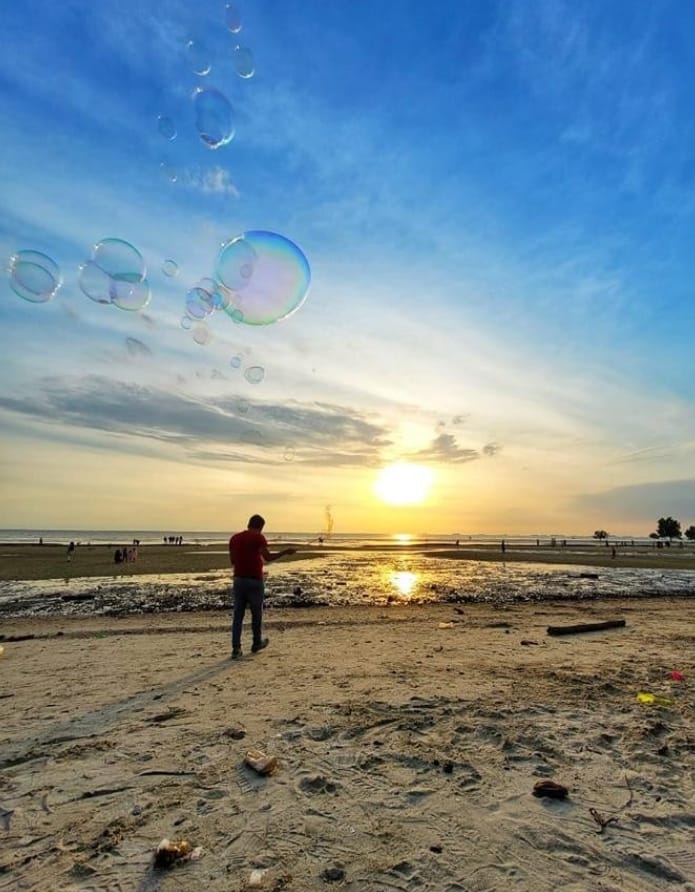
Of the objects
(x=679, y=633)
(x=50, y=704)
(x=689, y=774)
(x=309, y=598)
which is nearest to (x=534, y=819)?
(x=689, y=774)

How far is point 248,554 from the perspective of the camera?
10281 mm

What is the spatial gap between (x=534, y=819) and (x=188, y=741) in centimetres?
368

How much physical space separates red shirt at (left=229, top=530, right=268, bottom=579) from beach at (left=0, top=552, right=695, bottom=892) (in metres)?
1.64

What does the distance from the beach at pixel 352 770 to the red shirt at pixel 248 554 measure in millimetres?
1638

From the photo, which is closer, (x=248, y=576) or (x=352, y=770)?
(x=352, y=770)

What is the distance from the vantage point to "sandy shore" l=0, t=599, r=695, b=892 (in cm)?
365

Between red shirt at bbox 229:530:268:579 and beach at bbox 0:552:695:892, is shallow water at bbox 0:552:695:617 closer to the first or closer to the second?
red shirt at bbox 229:530:268:579

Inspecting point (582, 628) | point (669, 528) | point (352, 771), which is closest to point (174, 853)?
point (352, 771)

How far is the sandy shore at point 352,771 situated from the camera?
365 centimetres

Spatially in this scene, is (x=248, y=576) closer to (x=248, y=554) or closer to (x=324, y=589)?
(x=248, y=554)

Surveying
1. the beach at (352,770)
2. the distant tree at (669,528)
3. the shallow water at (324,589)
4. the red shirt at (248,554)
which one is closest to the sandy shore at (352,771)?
the beach at (352,770)

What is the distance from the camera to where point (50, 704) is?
23.3ft

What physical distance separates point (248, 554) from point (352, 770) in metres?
5.70

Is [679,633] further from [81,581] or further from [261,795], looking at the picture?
[81,581]
